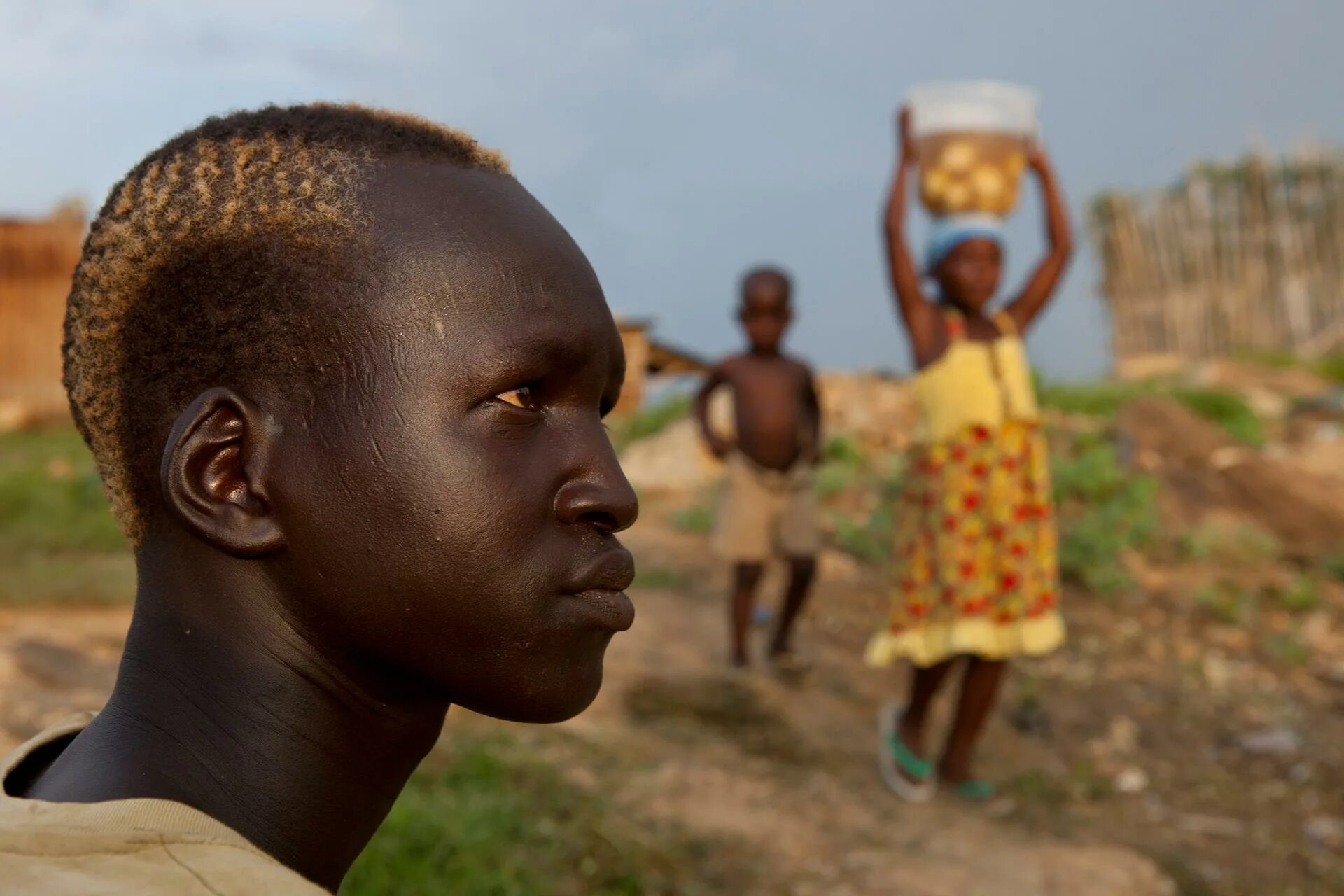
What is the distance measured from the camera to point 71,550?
744cm

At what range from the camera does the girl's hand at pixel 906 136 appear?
4.06m

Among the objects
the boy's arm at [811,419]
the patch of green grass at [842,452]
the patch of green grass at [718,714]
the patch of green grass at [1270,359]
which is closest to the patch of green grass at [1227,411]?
the patch of green grass at [1270,359]

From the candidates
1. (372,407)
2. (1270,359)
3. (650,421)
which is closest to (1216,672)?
(372,407)

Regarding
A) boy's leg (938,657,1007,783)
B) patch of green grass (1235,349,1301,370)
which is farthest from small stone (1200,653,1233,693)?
patch of green grass (1235,349,1301,370)

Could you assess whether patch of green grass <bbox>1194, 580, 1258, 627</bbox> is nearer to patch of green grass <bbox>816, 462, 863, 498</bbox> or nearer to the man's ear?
patch of green grass <bbox>816, 462, 863, 498</bbox>

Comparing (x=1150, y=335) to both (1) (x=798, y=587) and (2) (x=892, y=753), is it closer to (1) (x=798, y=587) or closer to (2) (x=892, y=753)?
(1) (x=798, y=587)

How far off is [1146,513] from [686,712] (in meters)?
3.58

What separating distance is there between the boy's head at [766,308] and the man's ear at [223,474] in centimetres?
432

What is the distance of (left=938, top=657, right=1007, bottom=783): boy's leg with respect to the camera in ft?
12.8

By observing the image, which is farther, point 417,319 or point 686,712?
point 686,712

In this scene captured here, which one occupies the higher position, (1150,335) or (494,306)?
(494,306)

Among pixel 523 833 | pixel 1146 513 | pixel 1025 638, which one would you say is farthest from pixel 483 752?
pixel 1146 513

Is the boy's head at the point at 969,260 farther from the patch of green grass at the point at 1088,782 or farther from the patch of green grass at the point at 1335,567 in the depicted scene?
the patch of green grass at the point at 1335,567

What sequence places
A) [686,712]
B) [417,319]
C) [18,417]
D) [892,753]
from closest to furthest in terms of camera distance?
[417,319] → [892,753] → [686,712] → [18,417]
